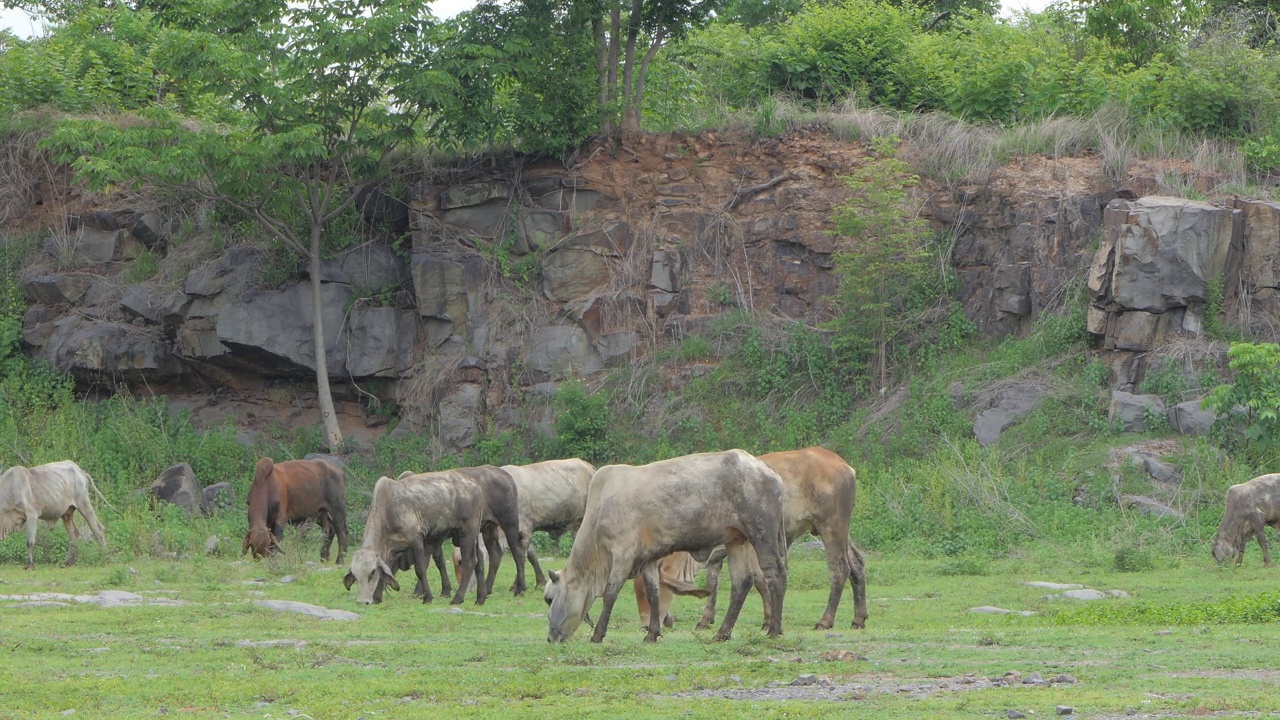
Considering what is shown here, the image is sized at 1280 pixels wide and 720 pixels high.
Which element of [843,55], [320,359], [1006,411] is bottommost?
[1006,411]

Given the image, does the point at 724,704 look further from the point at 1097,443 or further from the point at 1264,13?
the point at 1264,13

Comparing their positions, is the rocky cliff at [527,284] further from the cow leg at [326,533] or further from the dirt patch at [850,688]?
the dirt patch at [850,688]

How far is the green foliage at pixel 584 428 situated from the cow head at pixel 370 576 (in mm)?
10351

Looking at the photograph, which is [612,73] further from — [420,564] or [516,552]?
[420,564]

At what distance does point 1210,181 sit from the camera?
26.2m

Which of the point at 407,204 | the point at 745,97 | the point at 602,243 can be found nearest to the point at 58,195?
the point at 407,204

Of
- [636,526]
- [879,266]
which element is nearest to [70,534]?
[636,526]

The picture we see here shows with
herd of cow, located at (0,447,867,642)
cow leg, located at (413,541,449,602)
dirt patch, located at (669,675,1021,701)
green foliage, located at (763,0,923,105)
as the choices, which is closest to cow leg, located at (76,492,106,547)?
herd of cow, located at (0,447,867,642)

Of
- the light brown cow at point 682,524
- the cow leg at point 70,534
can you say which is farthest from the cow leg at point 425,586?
the cow leg at point 70,534

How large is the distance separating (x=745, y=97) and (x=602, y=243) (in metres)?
5.94

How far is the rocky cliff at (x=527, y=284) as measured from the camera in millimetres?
28484

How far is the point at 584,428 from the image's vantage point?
26938 millimetres

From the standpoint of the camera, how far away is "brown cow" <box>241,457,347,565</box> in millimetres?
20964

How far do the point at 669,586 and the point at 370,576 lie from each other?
4.01 meters
